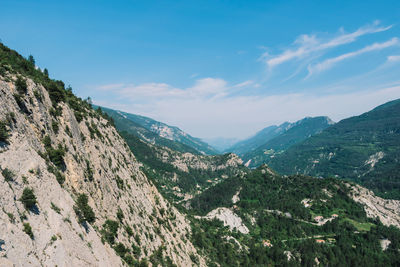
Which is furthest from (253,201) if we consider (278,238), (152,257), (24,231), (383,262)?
(24,231)

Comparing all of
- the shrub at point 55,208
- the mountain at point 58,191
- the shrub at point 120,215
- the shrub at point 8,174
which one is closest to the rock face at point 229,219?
the mountain at point 58,191

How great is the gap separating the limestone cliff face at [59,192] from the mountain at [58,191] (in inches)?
3.1

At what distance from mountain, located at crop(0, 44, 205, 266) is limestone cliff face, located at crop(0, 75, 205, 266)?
3.1 inches

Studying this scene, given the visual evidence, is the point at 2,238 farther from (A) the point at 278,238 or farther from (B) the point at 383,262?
(B) the point at 383,262

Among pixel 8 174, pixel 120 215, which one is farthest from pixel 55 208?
pixel 120 215

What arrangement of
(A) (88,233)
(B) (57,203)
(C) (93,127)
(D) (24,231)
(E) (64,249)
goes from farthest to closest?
(C) (93,127), (A) (88,233), (B) (57,203), (E) (64,249), (D) (24,231)

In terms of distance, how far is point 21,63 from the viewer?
38.6 m

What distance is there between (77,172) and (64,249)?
576 inches

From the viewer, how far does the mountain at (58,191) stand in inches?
730

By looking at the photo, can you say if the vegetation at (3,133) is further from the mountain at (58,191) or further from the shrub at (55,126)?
the shrub at (55,126)

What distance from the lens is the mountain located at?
1855 centimetres

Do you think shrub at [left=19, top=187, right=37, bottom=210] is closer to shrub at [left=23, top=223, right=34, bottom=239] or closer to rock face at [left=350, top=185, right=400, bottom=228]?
shrub at [left=23, top=223, right=34, bottom=239]

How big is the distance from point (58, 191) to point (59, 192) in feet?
0.52

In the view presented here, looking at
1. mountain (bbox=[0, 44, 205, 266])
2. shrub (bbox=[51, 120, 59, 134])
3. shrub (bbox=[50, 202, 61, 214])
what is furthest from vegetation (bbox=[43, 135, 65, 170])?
shrub (bbox=[50, 202, 61, 214])
